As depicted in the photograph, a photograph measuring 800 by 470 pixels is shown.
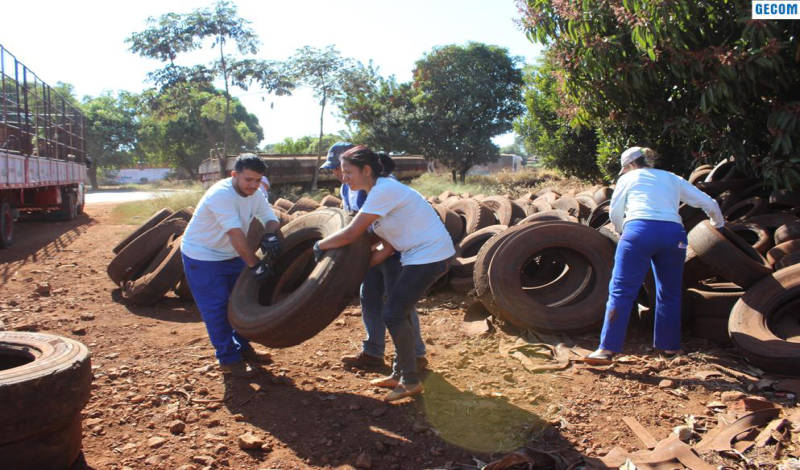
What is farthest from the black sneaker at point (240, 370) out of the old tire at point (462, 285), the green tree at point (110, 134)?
the green tree at point (110, 134)

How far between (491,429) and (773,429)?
1623mm

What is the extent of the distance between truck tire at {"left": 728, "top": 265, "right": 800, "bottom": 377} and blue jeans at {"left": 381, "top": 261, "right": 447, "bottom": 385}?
2.45 metres

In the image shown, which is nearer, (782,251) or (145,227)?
(782,251)

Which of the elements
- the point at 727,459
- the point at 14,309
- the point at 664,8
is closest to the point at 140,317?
the point at 14,309

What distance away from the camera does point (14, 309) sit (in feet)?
21.6

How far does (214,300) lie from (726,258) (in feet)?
13.8

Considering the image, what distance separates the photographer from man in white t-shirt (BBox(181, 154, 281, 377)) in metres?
4.31

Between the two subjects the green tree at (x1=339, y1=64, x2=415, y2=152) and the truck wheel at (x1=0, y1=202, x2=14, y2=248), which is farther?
the green tree at (x1=339, y1=64, x2=415, y2=152)

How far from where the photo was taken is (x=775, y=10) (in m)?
6.35

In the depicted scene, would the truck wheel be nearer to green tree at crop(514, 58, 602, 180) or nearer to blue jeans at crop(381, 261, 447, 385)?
blue jeans at crop(381, 261, 447, 385)

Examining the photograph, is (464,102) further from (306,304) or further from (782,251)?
(306,304)

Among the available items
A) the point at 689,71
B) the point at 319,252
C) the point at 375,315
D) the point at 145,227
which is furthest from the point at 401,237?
the point at 145,227

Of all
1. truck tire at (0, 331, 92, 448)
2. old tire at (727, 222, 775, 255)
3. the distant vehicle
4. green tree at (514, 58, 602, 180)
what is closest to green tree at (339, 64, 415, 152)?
the distant vehicle

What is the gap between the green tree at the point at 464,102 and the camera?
29.3 metres
